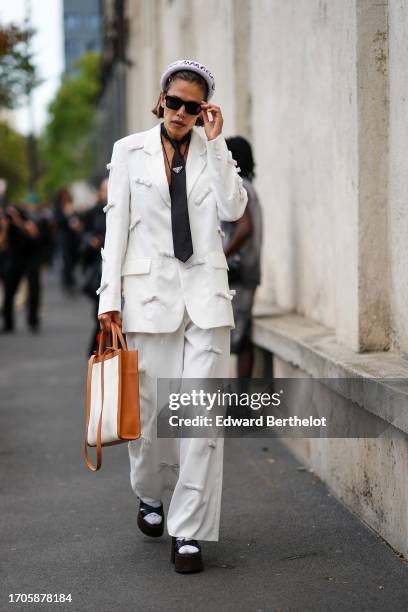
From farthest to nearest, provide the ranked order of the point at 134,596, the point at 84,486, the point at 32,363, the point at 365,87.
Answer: the point at 32,363, the point at 84,486, the point at 365,87, the point at 134,596

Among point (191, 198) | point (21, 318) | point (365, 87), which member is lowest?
point (21, 318)

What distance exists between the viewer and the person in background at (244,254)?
857cm

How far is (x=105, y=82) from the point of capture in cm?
5438

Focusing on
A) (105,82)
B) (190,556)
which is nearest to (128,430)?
(190,556)

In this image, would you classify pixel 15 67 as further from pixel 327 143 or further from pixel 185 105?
pixel 185 105

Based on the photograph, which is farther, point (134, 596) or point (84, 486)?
point (84, 486)

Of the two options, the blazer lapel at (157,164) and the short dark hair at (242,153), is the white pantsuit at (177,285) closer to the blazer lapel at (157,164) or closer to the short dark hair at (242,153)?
the blazer lapel at (157,164)

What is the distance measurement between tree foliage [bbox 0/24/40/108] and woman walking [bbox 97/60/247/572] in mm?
8198

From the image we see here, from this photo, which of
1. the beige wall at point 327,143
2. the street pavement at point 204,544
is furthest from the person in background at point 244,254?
the street pavement at point 204,544

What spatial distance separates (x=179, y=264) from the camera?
17.8ft

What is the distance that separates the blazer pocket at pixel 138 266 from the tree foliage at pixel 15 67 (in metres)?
8.29

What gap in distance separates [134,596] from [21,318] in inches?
657

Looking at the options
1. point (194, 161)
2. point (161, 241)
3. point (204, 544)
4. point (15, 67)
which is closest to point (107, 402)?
point (161, 241)

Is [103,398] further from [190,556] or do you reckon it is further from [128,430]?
[190,556]
